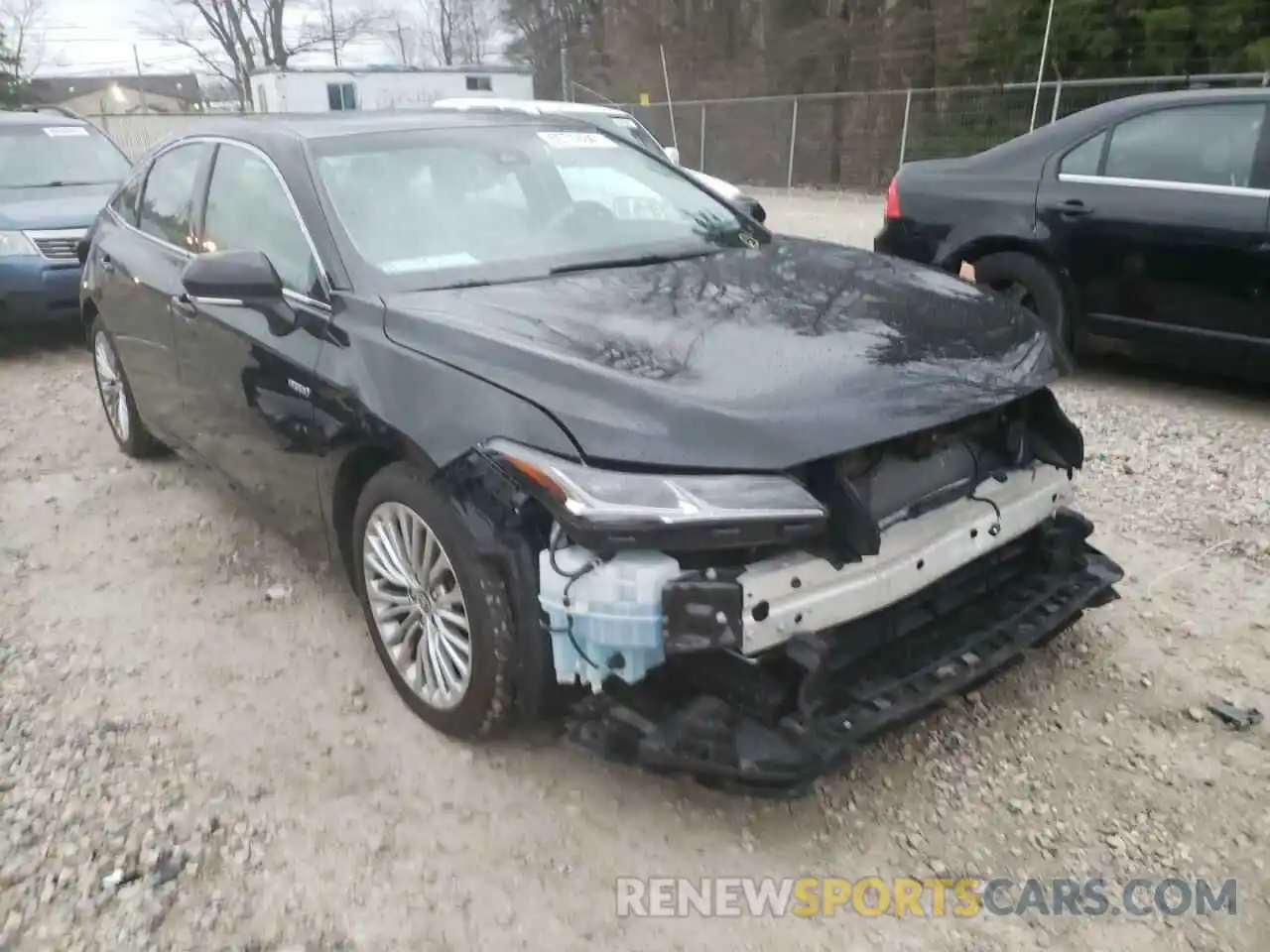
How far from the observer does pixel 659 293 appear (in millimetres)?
3039

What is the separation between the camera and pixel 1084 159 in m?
5.86

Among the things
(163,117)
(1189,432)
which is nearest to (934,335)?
(1189,432)

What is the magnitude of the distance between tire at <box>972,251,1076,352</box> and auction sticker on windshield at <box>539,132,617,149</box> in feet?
8.64

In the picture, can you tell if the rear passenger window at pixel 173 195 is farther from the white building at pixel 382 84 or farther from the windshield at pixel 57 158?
the white building at pixel 382 84

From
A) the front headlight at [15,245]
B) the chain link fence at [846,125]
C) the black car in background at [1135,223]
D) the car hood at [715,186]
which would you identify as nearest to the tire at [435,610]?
the car hood at [715,186]

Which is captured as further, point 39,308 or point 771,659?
point 39,308

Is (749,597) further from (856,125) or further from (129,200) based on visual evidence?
(856,125)

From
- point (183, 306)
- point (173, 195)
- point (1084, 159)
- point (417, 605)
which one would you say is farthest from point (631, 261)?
point (1084, 159)

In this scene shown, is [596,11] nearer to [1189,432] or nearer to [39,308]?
[39,308]

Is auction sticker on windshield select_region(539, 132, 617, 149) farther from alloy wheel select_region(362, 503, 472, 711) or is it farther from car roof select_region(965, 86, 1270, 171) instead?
car roof select_region(965, 86, 1270, 171)

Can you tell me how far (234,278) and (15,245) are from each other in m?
5.60

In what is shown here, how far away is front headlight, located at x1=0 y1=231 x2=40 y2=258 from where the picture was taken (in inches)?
295

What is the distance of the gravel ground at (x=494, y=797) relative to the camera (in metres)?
2.33

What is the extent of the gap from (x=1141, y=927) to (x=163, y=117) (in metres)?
26.4
